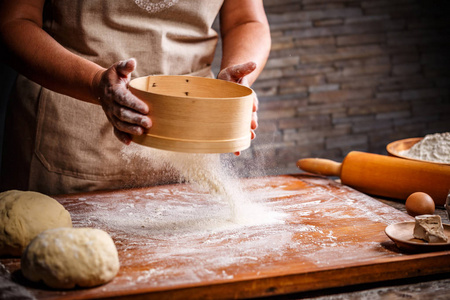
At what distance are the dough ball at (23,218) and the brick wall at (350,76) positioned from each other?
94.5 inches

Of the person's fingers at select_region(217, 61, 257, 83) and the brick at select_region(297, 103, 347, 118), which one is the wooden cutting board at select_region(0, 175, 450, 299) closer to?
the person's fingers at select_region(217, 61, 257, 83)

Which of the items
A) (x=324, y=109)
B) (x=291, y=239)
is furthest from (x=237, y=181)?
(x=324, y=109)

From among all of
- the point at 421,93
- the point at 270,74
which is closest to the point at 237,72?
the point at 270,74

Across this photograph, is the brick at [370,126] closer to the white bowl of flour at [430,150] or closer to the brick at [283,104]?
the brick at [283,104]

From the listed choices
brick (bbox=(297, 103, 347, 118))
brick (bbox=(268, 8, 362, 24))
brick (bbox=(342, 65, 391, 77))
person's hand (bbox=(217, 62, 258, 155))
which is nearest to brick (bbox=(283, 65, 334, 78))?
brick (bbox=(342, 65, 391, 77))

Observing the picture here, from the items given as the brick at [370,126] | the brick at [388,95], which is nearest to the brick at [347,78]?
the brick at [388,95]

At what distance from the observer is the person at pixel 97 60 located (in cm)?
167

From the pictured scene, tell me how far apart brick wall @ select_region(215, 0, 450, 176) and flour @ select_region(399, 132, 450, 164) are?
1901mm

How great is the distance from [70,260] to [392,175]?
1.08 m

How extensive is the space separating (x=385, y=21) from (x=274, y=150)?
4.48 feet

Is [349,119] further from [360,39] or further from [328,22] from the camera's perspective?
[328,22]

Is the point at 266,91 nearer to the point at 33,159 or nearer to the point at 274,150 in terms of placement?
the point at 274,150

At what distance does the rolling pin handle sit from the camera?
5.93ft

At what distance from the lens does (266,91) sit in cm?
377
